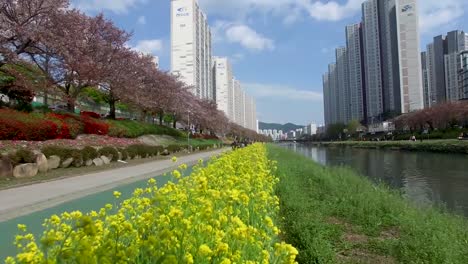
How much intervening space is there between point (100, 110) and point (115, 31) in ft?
70.3

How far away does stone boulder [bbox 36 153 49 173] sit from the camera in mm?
13548

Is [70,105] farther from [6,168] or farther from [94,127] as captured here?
[6,168]

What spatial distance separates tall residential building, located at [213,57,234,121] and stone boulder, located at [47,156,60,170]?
356 feet

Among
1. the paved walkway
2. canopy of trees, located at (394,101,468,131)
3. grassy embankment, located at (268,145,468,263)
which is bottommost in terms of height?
grassy embankment, located at (268,145,468,263)

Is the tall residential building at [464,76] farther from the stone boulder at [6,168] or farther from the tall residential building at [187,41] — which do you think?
the stone boulder at [6,168]

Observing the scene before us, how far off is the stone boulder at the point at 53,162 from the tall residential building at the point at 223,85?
4267 inches

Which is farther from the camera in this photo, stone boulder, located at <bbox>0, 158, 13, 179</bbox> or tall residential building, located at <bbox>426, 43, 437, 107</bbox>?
tall residential building, located at <bbox>426, 43, 437, 107</bbox>

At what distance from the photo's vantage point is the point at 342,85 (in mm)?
138125

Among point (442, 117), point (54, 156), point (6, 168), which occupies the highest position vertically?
point (442, 117)

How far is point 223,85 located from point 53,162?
115250 millimetres

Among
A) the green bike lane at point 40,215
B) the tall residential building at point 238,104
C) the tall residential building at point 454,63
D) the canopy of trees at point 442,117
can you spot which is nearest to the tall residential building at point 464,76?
the tall residential building at point 454,63

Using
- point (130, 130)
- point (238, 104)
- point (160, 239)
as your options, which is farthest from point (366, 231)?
point (238, 104)

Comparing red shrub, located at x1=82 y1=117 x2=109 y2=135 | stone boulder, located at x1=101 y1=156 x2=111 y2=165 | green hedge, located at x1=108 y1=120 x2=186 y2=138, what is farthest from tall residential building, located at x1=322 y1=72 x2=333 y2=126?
stone boulder, located at x1=101 y1=156 x2=111 y2=165

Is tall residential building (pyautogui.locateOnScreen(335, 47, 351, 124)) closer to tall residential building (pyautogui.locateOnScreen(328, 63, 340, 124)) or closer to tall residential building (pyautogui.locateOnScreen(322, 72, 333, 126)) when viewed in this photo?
tall residential building (pyautogui.locateOnScreen(328, 63, 340, 124))
